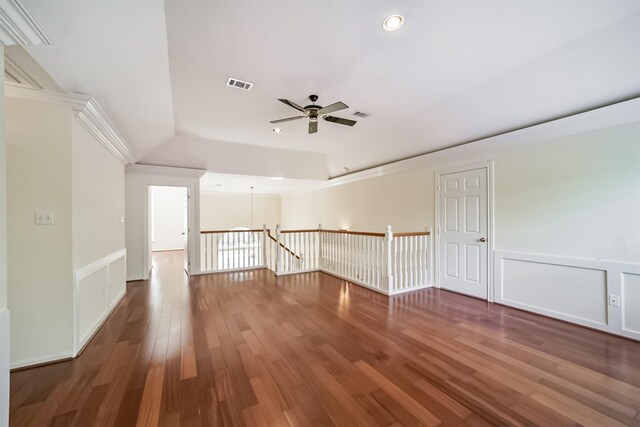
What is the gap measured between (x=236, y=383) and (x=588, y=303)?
3.97 m

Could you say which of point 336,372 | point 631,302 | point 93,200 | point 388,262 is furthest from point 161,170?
point 631,302

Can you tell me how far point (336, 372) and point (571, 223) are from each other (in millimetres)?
3320

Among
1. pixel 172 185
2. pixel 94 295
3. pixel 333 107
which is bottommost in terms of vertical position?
pixel 94 295

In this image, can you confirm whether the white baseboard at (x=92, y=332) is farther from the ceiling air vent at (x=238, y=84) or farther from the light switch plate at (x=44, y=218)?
the ceiling air vent at (x=238, y=84)

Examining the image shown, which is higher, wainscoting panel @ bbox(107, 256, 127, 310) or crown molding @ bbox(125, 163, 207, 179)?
crown molding @ bbox(125, 163, 207, 179)

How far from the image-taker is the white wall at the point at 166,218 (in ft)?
32.3

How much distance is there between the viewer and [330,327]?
9.87 feet

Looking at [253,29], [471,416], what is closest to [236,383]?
[471,416]

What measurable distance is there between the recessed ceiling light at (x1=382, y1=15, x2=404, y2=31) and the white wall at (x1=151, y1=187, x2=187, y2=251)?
9604 millimetres

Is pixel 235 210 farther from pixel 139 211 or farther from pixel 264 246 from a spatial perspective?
pixel 139 211

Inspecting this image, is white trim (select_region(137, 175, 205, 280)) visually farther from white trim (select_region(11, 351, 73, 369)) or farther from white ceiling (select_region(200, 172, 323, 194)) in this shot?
white trim (select_region(11, 351, 73, 369))

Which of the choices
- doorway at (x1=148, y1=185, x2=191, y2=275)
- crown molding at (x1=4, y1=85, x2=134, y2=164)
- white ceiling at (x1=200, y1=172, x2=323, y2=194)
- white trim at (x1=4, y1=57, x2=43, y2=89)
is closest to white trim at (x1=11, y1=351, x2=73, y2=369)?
crown molding at (x1=4, y1=85, x2=134, y2=164)

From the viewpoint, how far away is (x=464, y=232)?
4238 millimetres

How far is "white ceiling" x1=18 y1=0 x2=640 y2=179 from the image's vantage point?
6.69 feet
